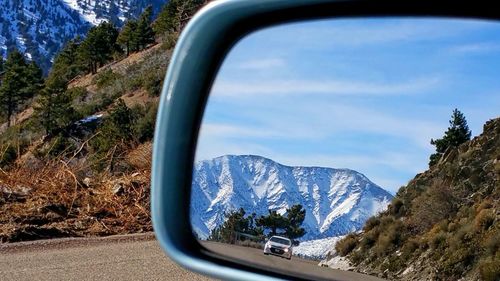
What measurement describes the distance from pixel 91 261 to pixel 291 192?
171 inches

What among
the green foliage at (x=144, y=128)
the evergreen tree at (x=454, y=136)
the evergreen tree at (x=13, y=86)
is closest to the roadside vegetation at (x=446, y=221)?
the evergreen tree at (x=454, y=136)

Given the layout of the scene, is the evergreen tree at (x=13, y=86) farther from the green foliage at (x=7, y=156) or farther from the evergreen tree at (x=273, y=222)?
the evergreen tree at (x=273, y=222)

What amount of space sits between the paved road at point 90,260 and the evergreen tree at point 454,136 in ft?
11.9

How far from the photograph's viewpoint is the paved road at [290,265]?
5.34 ft

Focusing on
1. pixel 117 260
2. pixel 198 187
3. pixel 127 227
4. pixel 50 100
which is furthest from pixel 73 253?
pixel 50 100

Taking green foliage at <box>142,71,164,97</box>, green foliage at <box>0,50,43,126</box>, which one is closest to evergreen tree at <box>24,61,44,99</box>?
green foliage at <box>0,50,43,126</box>

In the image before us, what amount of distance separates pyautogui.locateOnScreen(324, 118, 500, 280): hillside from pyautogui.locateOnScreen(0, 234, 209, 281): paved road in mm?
3575

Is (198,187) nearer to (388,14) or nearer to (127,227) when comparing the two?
(388,14)

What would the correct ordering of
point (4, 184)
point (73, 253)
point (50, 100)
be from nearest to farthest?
1. point (73, 253)
2. point (4, 184)
3. point (50, 100)

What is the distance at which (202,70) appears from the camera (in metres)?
1.74

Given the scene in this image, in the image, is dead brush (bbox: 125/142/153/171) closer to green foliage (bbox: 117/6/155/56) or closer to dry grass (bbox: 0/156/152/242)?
dry grass (bbox: 0/156/152/242)

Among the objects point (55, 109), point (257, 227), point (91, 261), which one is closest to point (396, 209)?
point (257, 227)

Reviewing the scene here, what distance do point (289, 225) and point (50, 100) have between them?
5162 cm

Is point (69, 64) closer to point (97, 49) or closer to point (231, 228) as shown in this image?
point (97, 49)
